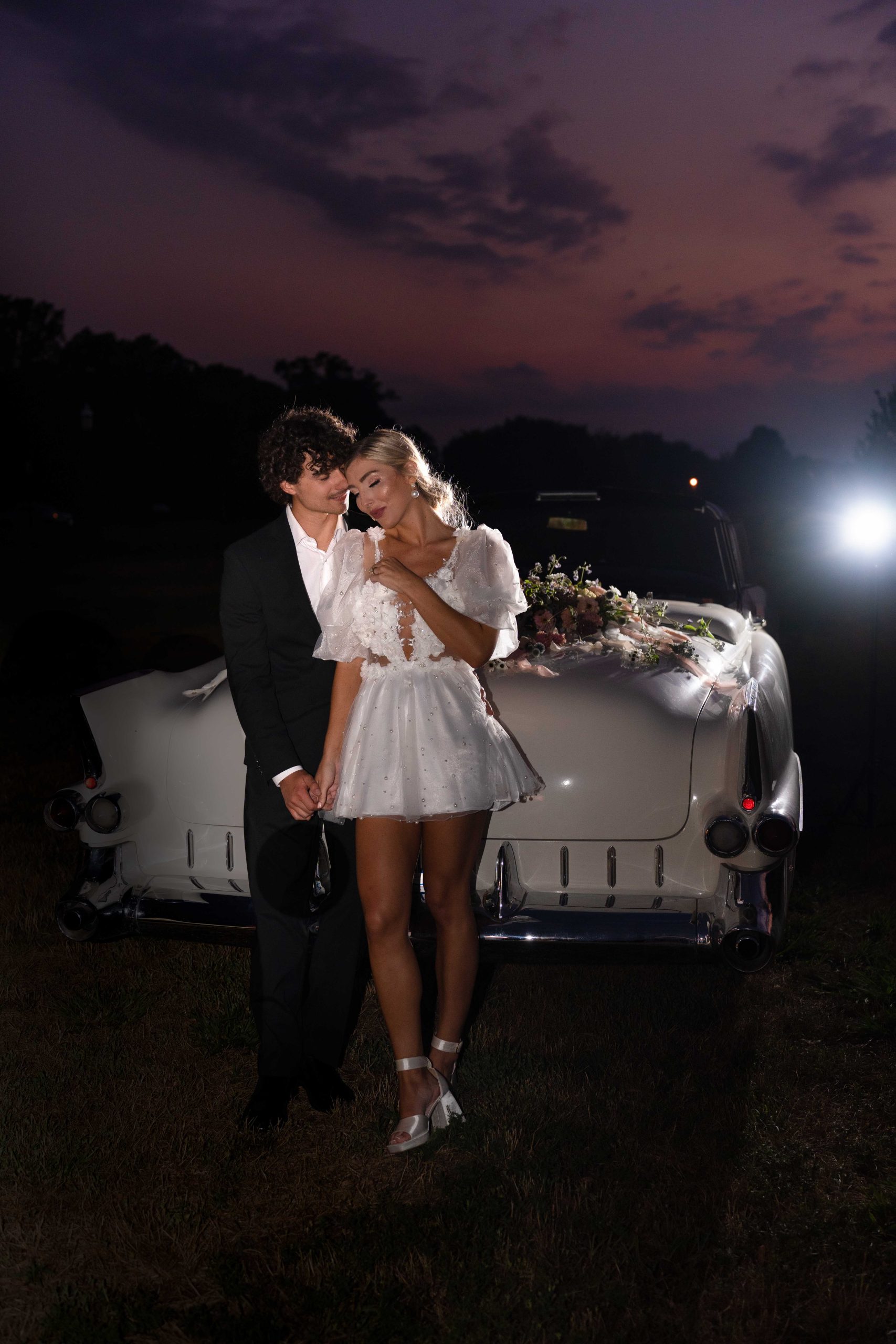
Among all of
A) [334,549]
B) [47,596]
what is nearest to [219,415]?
[47,596]

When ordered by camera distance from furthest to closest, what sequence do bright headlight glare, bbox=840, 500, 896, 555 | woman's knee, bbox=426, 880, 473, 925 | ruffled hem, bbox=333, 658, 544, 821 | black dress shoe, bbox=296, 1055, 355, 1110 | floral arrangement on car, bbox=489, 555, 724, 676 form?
bright headlight glare, bbox=840, 500, 896, 555 < floral arrangement on car, bbox=489, 555, 724, 676 < black dress shoe, bbox=296, 1055, 355, 1110 < woman's knee, bbox=426, 880, 473, 925 < ruffled hem, bbox=333, 658, 544, 821

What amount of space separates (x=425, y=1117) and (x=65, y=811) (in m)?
1.63

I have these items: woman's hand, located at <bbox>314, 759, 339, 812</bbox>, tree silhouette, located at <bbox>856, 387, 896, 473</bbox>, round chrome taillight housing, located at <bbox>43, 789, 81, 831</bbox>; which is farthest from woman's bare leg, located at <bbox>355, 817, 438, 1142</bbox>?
tree silhouette, located at <bbox>856, 387, 896, 473</bbox>

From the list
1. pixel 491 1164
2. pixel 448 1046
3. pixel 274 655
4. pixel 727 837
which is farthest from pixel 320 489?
pixel 491 1164

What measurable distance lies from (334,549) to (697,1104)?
2.06 meters

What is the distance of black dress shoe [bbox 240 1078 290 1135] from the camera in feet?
11.6

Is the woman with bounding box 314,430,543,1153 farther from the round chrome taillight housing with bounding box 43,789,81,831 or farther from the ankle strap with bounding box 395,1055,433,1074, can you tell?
the round chrome taillight housing with bounding box 43,789,81,831

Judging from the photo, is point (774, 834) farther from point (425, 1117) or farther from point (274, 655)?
point (274, 655)

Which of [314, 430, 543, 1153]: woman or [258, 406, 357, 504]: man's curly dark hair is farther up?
[258, 406, 357, 504]: man's curly dark hair

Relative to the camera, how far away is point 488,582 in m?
3.35

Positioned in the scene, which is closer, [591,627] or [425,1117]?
[425,1117]

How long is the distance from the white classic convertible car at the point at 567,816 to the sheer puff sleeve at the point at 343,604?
2.13ft

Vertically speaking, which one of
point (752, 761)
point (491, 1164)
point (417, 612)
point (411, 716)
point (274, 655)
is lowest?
point (491, 1164)

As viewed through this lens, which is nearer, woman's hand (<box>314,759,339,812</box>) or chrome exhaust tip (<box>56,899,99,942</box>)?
woman's hand (<box>314,759,339,812</box>)
